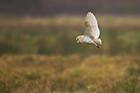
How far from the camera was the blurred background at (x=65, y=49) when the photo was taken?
12570 millimetres

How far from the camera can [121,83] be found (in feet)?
41.4

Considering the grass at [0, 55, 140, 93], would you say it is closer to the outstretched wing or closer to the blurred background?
the blurred background

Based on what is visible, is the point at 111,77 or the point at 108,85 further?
the point at 111,77

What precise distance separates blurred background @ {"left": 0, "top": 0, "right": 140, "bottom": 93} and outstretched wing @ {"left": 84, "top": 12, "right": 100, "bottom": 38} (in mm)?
1084

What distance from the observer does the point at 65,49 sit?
1902 centimetres

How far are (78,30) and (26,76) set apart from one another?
721cm

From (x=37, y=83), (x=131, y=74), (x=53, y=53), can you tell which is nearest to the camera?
(x=37, y=83)

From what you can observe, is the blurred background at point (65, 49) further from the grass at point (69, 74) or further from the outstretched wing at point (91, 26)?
the outstretched wing at point (91, 26)

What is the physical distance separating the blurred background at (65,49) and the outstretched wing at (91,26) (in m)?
1.08

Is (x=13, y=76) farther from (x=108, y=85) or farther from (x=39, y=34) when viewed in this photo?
(x=39, y=34)

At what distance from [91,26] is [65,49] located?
832cm

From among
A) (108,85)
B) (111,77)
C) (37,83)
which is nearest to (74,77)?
(111,77)

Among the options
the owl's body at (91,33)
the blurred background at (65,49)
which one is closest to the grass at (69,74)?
the blurred background at (65,49)

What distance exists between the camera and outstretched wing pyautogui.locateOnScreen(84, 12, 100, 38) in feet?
34.9
